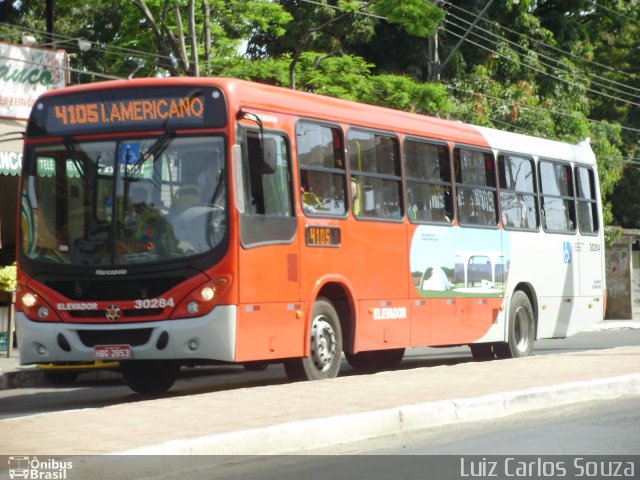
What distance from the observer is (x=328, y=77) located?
92.0 ft

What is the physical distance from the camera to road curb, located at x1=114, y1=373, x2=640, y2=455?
332 inches

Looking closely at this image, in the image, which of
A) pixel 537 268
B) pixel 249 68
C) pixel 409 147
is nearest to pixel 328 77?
pixel 249 68

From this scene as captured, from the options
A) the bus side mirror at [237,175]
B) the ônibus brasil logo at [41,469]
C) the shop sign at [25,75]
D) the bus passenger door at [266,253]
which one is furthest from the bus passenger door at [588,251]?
the ônibus brasil logo at [41,469]

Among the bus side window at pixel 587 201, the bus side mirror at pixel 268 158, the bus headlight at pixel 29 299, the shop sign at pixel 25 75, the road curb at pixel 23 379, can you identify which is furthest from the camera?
the shop sign at pixel 25 75

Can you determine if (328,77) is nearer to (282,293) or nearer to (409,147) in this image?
(409,147)

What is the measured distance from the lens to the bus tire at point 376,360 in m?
18.3

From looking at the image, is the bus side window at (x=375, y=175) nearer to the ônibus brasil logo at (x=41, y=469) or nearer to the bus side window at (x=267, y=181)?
the bus side window at (x=267, y=181)

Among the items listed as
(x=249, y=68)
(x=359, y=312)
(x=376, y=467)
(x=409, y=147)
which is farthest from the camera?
(x=249, y=68)

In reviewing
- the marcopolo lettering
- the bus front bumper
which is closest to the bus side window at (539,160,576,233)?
the marcopolo lettering

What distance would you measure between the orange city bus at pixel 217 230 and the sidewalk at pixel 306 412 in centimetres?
116

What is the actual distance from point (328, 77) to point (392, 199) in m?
12.2

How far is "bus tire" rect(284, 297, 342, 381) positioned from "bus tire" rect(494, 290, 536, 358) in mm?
5120

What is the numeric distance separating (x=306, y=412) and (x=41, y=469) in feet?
10.2

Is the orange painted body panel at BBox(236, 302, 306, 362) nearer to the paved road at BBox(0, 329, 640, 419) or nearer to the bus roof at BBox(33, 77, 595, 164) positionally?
the paved road at BBox(0, 329, 640, 419)
